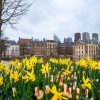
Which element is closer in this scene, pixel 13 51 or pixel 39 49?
pixel 13 51

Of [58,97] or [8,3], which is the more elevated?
[8,3]

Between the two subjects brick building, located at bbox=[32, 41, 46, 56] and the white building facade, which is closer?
brick building, located at bbox=[32, 41, 46, 56]

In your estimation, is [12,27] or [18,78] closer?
[18,78]

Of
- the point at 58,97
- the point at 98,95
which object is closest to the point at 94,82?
the point at 98,95

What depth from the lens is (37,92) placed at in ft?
8.52

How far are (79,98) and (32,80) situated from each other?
2.96 ft

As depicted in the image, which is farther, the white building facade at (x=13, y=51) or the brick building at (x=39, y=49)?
the white building facade at (x=13, y=51)

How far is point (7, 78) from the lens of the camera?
3885mm

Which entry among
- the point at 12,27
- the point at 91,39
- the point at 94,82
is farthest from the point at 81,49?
the point at 94,82

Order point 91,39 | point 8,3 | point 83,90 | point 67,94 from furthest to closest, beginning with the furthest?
point 91,39 < point 8,3 < point 83,90 < point 67,94

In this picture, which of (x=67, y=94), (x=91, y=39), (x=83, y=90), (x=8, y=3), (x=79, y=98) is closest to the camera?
(x=67, y=94)

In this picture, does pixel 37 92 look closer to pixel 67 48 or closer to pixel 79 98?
pixel 79 98

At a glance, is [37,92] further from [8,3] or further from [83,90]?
[8,3]

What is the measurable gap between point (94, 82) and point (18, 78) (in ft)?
2.85
